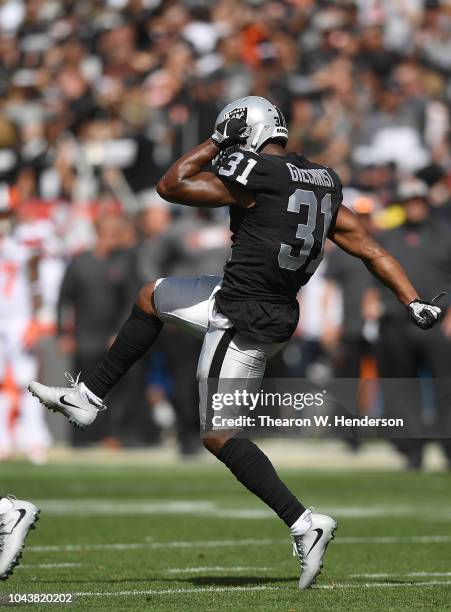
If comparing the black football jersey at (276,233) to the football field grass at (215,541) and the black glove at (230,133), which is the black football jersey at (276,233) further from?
the football field grass at (215,541)

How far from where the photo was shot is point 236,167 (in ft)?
21.6

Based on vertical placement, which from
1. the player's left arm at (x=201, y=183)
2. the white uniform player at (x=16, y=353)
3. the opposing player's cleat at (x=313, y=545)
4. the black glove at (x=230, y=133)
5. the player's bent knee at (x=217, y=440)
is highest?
the black glove at (x=230, y=133)

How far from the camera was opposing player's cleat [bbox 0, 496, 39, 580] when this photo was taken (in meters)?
6.47

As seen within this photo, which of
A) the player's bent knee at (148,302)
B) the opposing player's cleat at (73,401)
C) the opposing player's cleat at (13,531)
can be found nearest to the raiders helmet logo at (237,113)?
the player's bent knee at (148,302)

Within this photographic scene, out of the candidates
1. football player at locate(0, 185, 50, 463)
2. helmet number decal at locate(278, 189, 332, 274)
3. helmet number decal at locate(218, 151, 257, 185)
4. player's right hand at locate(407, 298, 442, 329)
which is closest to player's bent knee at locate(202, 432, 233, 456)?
helmet number decal at locate(278, 189, 332, 274)

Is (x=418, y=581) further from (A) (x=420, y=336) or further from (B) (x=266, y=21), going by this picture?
(B) (x=266, y=21)

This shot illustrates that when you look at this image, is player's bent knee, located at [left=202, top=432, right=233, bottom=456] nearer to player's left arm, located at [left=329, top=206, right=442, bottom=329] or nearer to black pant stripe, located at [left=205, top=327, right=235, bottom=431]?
black pant stripe, located at [left=205, top=327, right=235, bottom=431]

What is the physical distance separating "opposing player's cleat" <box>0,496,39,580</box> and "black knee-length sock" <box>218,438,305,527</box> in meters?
0.86

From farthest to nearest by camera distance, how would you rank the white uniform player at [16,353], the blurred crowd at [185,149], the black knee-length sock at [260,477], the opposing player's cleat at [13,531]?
the blurred crowd at [185,149] < the white uniform player at [16,353] < the black knee-length sock at [260,477] < the opposing player's cleat at [13,531]

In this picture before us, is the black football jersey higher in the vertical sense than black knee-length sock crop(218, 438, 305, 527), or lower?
higher

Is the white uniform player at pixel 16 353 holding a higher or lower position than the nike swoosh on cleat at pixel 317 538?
lower

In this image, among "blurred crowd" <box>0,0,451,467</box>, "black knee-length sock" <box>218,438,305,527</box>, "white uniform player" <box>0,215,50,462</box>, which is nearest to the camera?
"black knee-length sock" <box>218,438,305,527</box>

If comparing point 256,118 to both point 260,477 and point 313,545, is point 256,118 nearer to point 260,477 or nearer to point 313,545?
point 260,477

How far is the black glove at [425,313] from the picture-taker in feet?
21.8
